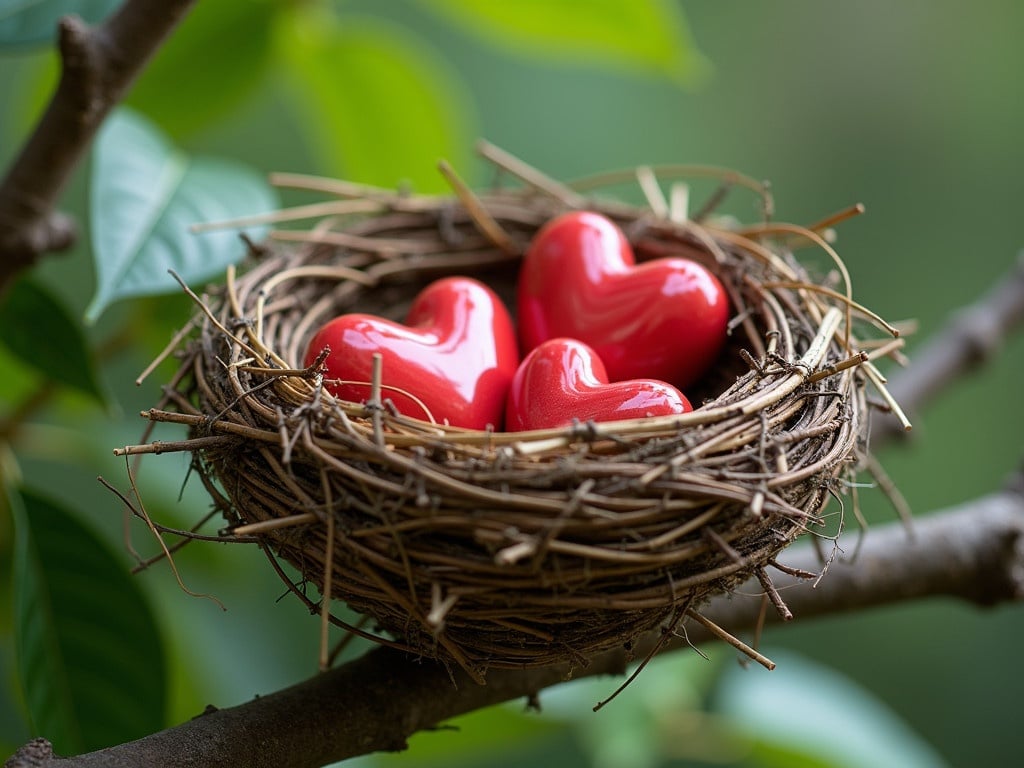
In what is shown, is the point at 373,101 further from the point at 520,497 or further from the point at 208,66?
the point at 520,497

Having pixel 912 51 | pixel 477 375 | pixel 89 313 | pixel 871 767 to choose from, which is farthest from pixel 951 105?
pixel 89 313

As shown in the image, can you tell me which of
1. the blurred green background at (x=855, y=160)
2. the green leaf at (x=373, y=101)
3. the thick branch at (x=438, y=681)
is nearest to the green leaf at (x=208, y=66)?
the green leaf at (x=373, y=101)

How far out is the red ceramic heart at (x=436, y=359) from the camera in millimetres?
681

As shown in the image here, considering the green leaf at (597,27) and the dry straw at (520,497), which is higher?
the green leaf at (597,27)

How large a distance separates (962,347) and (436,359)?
668 mm

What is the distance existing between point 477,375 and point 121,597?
0.40m

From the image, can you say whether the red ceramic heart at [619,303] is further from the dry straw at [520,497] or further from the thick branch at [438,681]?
the thick branch at [438,681]

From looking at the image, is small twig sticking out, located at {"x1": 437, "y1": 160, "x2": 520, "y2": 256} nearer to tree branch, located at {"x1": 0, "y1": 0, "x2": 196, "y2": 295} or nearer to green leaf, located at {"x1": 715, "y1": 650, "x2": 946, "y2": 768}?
tree branch, located at {"x1": 0, "y1": 0, "x2": 196, "y2": 295}

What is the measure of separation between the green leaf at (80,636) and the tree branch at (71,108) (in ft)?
0.77

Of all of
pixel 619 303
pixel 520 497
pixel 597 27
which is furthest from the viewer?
pixel 597 27

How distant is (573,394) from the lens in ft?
2.16

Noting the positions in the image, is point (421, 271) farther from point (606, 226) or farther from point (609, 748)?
point (609, 748)

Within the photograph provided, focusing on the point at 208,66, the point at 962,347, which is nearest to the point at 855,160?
the point at 962,347

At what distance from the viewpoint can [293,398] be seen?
0.60 meters
